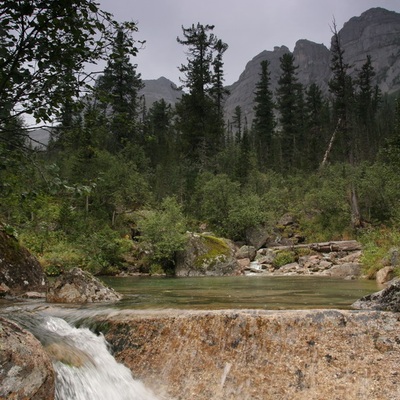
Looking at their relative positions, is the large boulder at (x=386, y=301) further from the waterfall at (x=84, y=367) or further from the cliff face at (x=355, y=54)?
the cliff face at (x=355, y=54)

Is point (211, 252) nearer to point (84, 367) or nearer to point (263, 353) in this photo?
point (263, 353)

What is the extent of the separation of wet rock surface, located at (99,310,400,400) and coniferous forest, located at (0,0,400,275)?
243 cm

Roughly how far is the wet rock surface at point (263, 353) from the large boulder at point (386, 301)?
46 centimetres

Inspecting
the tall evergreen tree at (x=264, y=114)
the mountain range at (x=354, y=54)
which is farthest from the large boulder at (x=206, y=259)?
the mountain range at (x=354, y=54)

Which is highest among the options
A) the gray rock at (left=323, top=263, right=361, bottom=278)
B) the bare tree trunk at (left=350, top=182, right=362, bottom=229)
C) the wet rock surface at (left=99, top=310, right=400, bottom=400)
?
the bare tree trunk at (left=350, top=182, right=362, bottom=229)

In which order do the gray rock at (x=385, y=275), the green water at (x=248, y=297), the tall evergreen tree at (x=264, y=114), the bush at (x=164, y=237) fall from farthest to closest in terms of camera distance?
the tall evergreen tree at (x=264, y=114) < the bush at (x=164, y=237) < the gray rock at (x=385, y=275) < the green water at (x=248, y=297)

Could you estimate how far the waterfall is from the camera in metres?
Answer: 4.90

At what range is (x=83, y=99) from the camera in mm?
3529

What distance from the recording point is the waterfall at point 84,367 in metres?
4.90

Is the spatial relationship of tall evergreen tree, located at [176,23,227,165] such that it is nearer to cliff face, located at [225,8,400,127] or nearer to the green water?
the green water

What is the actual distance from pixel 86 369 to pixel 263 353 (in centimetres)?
242

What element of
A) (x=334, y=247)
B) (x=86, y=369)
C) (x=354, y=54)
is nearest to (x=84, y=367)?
(x=86, y=369)

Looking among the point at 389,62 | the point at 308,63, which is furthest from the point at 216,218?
the point at 308,63

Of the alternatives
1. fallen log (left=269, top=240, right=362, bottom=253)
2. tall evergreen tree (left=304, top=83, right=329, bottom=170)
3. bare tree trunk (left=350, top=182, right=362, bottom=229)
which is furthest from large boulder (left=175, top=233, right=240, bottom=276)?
tall evergreen tree (left=304, top=83, right=329, bottom=170)
